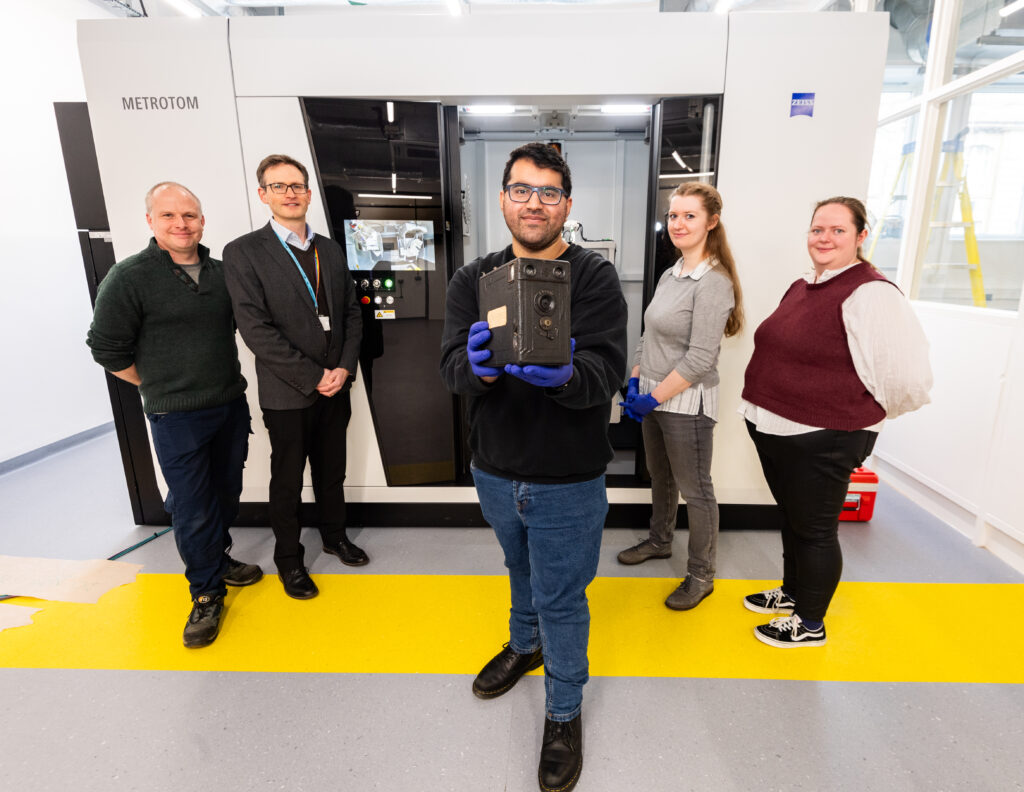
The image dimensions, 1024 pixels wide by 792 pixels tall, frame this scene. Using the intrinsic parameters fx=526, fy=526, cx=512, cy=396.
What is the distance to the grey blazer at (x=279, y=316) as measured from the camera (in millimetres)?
1964

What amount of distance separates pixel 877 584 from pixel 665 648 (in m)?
1.09

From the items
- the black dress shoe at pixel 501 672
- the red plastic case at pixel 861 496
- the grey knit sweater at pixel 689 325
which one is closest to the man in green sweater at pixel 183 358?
the black dress shoe at pixel 501 672

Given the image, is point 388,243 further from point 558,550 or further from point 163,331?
point 558,550

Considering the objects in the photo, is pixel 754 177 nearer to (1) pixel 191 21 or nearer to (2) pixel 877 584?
(2) pixel 877 584

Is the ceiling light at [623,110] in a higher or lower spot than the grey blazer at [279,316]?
higher

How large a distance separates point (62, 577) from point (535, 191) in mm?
2694

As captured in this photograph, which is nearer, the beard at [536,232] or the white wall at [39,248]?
the beard at [536,232]

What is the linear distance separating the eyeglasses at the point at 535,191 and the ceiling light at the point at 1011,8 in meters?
3.39

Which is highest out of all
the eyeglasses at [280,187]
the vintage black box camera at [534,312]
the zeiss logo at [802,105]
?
the zeiss logo at [802,105]

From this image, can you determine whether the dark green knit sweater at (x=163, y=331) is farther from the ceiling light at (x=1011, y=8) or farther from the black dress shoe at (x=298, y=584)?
the ceiling light at (x=1011, y=8)

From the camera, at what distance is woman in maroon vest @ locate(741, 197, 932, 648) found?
58.7 inches

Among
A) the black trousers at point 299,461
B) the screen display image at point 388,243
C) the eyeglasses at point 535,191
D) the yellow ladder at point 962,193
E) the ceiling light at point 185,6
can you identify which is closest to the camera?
the eyeglasses at point 535,191

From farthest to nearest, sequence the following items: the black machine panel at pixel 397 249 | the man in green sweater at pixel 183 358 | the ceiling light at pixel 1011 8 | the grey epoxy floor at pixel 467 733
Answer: the ceiling light at pixel 1011 8, the black machine panel at pixel 397 249, the man in green sweater at pixel 183 358, the grey epoxy floor at pixel 467 733

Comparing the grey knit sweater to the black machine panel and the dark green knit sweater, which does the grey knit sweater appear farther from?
the dark green knit sweater
